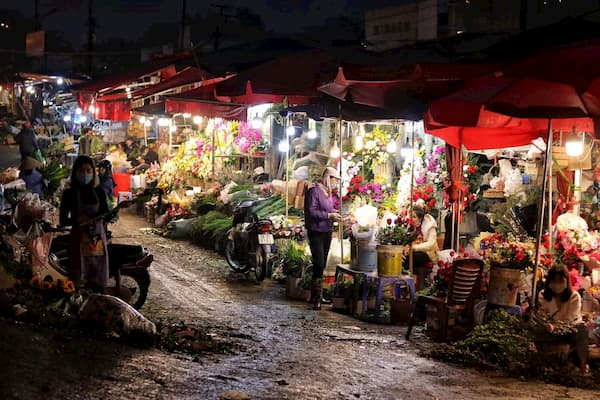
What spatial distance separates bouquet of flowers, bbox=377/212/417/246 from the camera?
1195 cm

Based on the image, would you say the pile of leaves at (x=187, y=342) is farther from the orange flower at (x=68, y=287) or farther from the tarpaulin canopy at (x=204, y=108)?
the tarpaulin canopy at (x=204, y=108)

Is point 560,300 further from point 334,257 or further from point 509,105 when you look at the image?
point 334,257

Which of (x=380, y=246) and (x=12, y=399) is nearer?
(x=12, y=399)

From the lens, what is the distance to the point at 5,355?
6742 millimetres

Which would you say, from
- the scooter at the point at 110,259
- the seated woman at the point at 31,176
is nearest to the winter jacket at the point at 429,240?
the scooter at the point at 110,259

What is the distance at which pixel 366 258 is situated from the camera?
38.3 feet

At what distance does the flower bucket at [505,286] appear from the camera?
9.40 m

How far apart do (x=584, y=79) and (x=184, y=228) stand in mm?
13806

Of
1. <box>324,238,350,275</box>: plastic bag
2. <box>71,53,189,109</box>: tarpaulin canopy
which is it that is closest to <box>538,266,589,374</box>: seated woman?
<box>324,238,350,275</box>: plastic bag

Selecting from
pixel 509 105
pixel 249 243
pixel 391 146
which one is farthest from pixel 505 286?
pixel 391 146

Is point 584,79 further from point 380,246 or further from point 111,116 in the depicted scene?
point 111,116

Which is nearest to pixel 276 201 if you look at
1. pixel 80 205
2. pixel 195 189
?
pixel 195 189

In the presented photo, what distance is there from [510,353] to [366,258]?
11.6 ft

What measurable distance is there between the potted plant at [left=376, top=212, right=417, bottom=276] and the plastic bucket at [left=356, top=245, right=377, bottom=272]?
0.57ft
